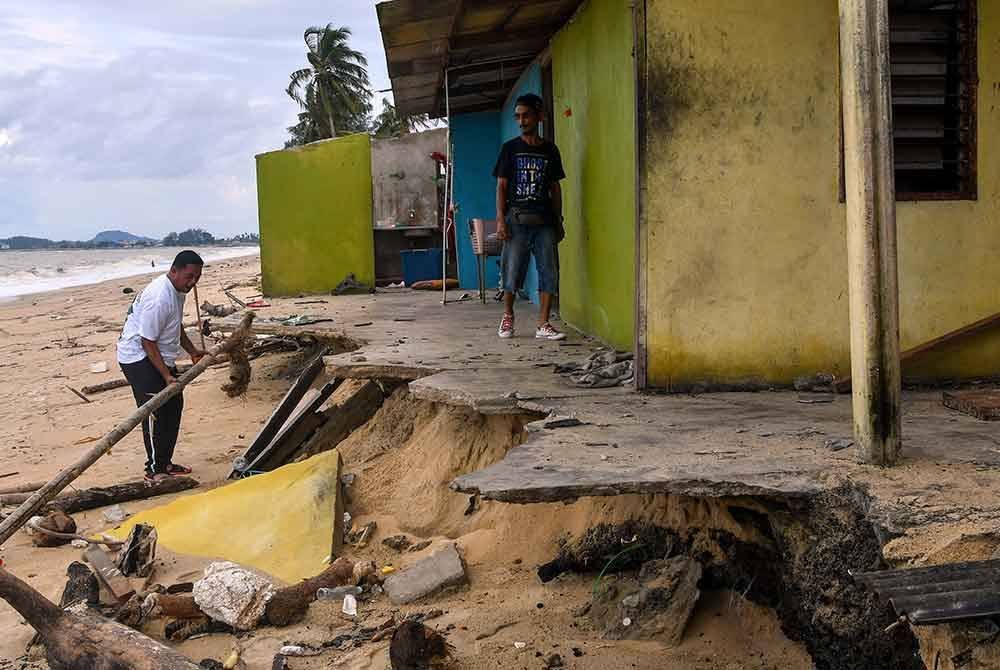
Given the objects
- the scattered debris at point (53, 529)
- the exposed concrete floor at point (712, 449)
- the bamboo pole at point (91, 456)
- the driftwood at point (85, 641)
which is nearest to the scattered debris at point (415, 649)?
the exposed concrete floor at point (712, 449)

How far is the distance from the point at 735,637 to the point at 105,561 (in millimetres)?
3529

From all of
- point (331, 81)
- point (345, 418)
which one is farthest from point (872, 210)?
point (331, 81)

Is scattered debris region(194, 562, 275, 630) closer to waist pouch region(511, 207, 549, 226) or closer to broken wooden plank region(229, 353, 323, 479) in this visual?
broken wooden plank region(229, 353, 323, 479)

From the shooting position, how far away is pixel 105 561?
→ 5.28 metres

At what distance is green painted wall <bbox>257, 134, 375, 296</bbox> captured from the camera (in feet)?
44.4

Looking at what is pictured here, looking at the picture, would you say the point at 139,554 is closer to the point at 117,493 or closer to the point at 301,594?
the point at 301,594

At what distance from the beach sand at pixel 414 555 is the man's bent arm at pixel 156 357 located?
3.21 ft

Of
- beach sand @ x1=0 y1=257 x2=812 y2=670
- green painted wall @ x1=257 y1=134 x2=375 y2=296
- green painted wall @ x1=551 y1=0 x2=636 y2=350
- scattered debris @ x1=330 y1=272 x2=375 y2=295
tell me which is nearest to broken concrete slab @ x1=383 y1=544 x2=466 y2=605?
beach sand @ x1=0 y1=257 x2=812 y2=670

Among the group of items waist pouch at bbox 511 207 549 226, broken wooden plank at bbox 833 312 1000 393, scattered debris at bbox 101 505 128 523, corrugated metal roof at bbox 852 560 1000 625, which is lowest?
scattered debris at bbox 101 505 128 523

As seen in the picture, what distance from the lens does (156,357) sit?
22.3ft

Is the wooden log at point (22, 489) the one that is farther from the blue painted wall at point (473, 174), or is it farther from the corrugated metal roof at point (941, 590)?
the blue painted wall at point (473, 174)

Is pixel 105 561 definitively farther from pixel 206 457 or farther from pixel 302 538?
pixel 206 457

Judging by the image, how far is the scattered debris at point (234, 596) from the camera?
4.44 m

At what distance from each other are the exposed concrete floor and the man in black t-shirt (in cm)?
107
